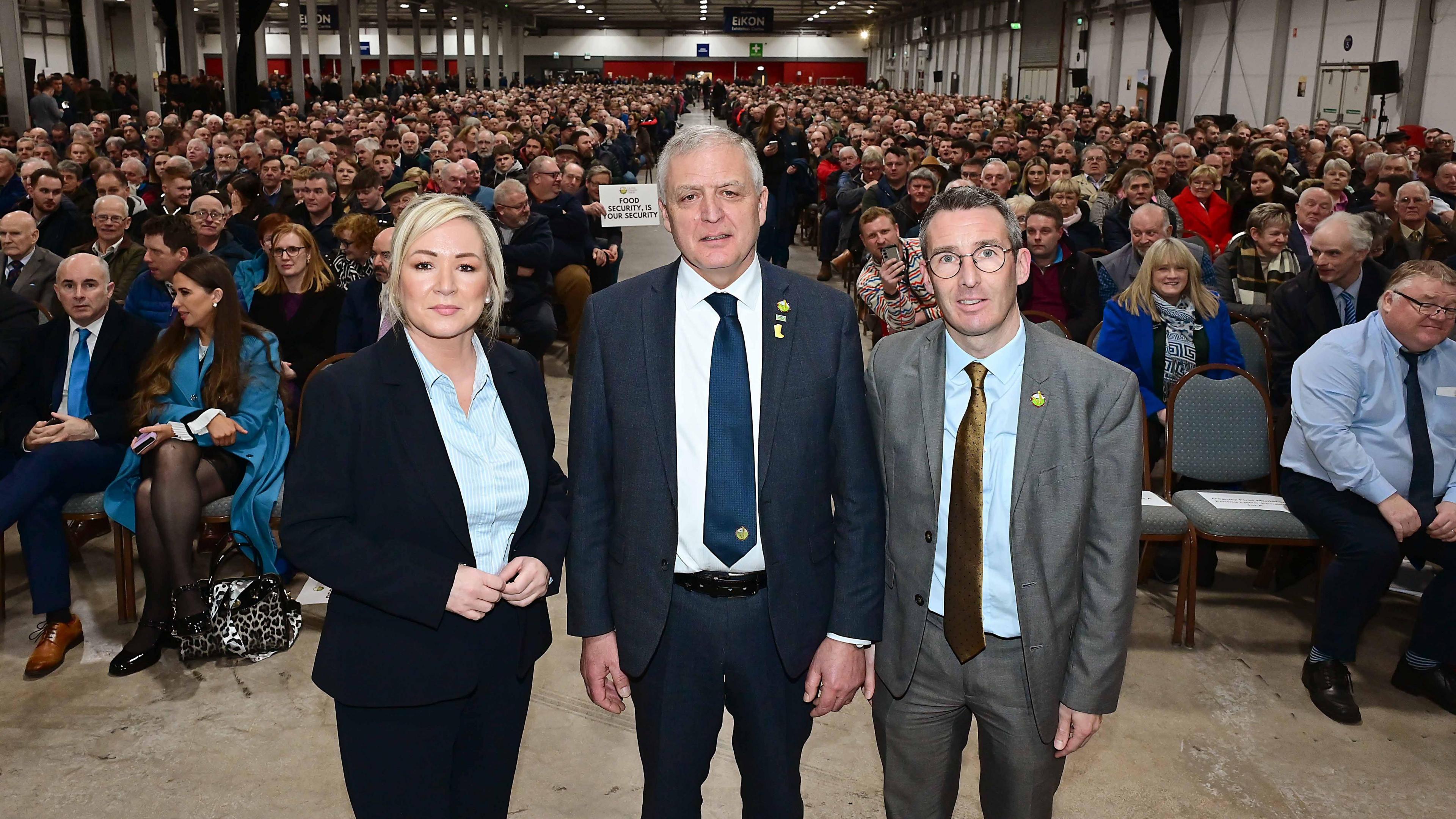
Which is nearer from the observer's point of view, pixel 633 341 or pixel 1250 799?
pixel 633 341

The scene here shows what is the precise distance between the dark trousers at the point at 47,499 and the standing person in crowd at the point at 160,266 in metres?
1.14

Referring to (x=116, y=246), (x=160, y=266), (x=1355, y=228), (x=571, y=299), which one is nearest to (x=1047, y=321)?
(x=1355, y=228)

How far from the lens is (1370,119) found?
17.2 metres

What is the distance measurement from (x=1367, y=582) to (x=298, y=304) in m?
4.63

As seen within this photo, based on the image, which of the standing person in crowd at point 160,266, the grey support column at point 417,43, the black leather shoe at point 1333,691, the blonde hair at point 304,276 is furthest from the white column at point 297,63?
the black leather shoe at point 1333,691

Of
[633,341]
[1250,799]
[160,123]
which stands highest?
[160,123]

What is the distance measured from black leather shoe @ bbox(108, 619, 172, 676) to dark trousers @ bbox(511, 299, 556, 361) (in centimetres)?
337

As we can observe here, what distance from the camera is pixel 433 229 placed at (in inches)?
77.2

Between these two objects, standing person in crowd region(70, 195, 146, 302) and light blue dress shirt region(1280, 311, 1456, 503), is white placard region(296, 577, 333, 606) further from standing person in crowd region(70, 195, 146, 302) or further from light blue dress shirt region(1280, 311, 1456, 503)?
light blue dress shirt region(1280, 311, 1456, 503)

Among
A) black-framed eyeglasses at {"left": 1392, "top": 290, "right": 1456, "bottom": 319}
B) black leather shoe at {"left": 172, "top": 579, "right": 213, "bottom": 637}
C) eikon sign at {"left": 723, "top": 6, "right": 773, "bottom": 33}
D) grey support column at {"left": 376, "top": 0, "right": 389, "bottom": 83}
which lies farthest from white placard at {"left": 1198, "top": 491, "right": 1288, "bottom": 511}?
eikon sign at {"left": 723, "top": 6, "right": 773, "bottom": 33}

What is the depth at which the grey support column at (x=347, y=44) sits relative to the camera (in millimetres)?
29266

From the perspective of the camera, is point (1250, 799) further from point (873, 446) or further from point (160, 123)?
point (160, 123)

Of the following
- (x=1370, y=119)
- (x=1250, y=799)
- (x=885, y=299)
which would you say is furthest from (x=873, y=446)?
(x=1370, y=119)

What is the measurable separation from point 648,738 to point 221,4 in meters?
23.1
